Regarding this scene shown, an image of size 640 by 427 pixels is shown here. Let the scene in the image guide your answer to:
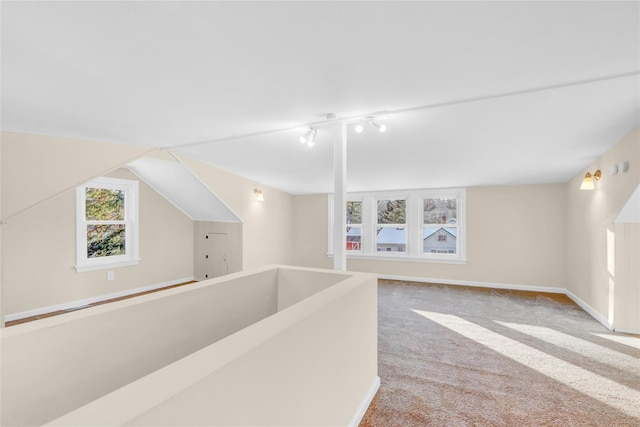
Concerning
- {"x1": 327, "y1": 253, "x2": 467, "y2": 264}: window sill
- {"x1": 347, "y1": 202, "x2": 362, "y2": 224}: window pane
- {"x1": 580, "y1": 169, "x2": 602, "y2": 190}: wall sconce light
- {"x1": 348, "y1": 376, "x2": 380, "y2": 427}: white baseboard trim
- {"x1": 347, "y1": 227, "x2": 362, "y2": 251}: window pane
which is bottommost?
{"x1": 348, "y1": 376, "x2": 380, "y2": 427}: white baseboard trim

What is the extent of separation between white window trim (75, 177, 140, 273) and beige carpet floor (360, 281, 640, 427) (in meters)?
4.11

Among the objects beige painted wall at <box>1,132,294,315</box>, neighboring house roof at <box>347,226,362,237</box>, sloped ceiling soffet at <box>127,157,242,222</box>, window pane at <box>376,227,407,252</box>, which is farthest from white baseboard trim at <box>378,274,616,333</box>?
sloped ceiling soffet at <box>127,157,242,222</box>

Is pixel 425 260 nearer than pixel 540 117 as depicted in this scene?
No

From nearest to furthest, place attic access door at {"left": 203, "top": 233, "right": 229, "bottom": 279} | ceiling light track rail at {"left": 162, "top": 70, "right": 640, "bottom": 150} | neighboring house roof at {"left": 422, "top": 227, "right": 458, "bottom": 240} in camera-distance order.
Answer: ceiling light track rail at {"left": 162, "top": 70, "right": 640, "bottom": 150} → attic access door at {"left": 203, "top": 233, "right": 229, "bottom": 279} → neighboring house roof at {"left": 422, "top": 227, "right": 458, "bottom": 240}

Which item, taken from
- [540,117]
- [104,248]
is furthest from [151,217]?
[540,117]

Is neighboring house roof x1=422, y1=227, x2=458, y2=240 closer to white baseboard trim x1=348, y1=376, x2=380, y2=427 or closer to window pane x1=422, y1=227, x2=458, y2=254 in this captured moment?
window pane x1=422, y1=227, x2=458, y2=254

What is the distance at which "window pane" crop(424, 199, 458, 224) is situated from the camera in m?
5.65

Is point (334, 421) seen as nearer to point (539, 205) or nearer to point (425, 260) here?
point (425, 260)

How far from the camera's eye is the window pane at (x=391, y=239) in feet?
19.7

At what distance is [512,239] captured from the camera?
17.0 feet

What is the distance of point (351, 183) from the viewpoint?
5523 mm

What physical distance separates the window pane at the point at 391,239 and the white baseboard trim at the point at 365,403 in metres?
3.91

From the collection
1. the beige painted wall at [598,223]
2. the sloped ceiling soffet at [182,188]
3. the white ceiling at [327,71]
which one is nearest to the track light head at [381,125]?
the white ceiling at [327,71]

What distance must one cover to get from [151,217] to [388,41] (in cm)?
498
